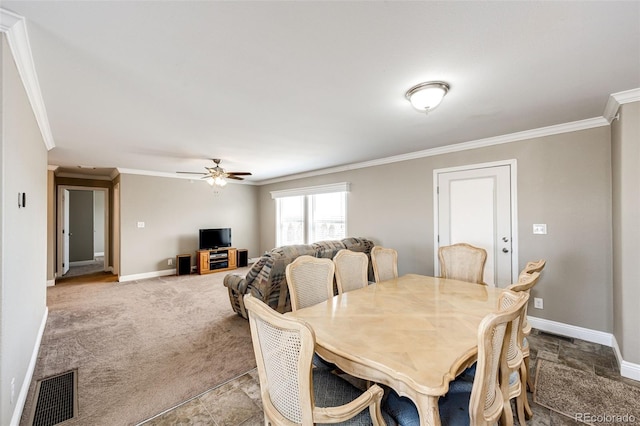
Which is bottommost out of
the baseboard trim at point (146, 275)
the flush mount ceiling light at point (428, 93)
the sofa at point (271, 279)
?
the baseboard trim at point (146, 275)

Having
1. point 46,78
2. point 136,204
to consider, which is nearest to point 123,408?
point 46,78

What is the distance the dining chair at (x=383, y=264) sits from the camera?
2.82m

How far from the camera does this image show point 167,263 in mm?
6355

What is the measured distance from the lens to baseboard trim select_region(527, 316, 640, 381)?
7.39 feet

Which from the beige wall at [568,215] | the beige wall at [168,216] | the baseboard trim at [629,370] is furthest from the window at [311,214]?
the baseboard trim at [629,370]

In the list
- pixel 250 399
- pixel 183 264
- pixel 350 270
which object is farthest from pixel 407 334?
pixel 183 264

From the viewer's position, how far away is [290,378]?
3.46ft

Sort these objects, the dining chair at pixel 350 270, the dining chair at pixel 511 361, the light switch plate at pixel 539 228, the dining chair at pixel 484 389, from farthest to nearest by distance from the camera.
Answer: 1. the light switch plate at pixel 539 228
2. the dining chair at pixel 350 270
3. the dining chair at pixel 511 361
4. the dining chair at pixel 484 389

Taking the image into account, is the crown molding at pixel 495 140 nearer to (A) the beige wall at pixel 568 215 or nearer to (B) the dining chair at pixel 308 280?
(A) the beige wall at pixel 568 215

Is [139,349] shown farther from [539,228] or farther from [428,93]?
[539,228]

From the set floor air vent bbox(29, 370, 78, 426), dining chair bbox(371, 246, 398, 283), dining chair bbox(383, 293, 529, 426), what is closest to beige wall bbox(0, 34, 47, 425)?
floor air vent bbox(29, 370, 78, 426)

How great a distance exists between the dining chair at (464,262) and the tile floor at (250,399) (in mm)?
919

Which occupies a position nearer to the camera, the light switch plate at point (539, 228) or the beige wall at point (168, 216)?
Result: the light switch plate at point (539, 228)

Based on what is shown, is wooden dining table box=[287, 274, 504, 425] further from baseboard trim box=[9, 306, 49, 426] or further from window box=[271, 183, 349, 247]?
window box=[271, 183, 349, 247]
